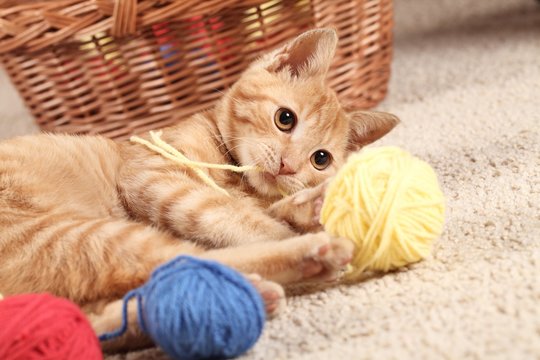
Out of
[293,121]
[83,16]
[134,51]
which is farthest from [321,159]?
[83,16]

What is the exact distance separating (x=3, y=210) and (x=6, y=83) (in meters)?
2.86

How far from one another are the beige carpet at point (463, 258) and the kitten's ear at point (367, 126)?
19 centimetres

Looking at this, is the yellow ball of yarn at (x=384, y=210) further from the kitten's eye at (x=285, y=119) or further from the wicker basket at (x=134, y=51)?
the wicker basket at (x=134, y=51)

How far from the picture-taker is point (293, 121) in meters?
1.39

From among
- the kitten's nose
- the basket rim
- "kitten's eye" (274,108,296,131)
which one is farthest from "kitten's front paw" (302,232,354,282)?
the basket rim

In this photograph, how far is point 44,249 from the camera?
40.6 inches

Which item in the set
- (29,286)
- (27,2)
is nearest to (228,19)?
(27,2)

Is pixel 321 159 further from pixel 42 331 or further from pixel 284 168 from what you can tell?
pixel 42 331

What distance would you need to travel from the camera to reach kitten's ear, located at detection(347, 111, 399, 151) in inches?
56.2

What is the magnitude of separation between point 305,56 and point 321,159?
294 mm

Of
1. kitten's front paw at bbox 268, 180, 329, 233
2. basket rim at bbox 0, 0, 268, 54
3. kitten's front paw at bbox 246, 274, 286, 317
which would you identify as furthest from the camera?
basket rim at bbox 0, 0, 268, 54

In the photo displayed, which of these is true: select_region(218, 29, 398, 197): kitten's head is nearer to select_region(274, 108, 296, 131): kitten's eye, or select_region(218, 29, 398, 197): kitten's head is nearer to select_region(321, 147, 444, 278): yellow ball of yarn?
select_region(274, 108, 296, 131): kitten's eye

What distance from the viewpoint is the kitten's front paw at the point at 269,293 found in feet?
2.99

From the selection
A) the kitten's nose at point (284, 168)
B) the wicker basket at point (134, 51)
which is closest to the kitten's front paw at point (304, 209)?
the kitten's nose at point (284, 168)
